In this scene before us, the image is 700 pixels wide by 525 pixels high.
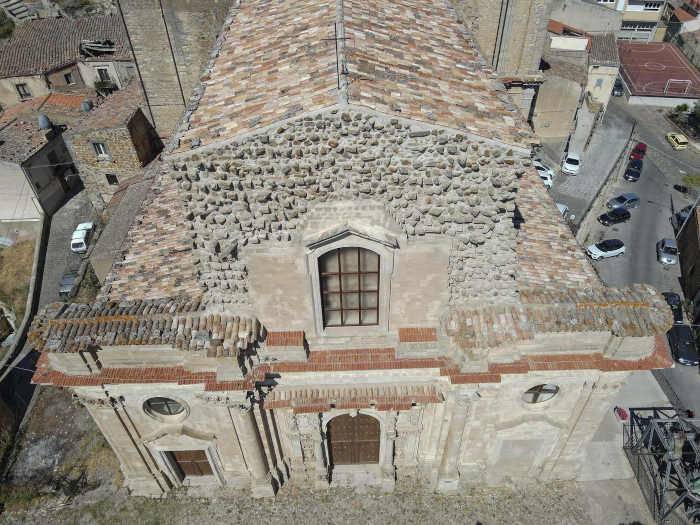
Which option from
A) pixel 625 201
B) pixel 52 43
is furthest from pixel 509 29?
pixel 52 43

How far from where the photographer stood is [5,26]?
6719 cm

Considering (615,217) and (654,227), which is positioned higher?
(615,217)

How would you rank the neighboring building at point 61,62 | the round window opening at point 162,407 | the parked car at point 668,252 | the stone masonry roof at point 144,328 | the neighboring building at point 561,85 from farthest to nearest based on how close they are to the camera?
the neighboring building at point 61,62
the neighboring building at point 561,85
the parked car at point 668,252
the round window opening at point 162,407
the stone masonry roof at point 144,328

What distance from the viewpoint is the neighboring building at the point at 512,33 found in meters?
32.9

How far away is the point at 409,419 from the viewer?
59.9 feet

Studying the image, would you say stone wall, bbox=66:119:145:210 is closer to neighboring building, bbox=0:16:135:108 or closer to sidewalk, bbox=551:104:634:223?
neighboring building, bbox=0:16:135:108

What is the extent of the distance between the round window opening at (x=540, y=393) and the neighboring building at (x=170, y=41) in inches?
972

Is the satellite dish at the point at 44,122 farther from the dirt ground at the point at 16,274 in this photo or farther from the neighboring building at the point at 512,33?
the neighboring building at the point at 512,33

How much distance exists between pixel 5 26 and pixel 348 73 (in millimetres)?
78393

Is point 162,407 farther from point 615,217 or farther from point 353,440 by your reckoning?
point 615,217

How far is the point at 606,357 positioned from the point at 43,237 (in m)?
40.7

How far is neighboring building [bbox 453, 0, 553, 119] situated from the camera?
3288cm

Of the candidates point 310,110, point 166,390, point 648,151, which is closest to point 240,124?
point 310,110

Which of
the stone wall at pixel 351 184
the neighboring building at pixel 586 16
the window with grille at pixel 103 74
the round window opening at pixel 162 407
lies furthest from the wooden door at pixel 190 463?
the neighboring building at pixel 586 16
